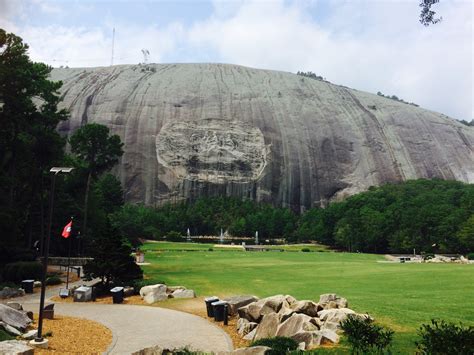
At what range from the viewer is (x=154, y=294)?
2244cm

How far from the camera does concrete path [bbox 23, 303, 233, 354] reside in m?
13.1

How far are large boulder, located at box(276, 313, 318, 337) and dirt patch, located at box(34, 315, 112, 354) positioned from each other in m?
5.08

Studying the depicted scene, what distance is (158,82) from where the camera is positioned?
381ft

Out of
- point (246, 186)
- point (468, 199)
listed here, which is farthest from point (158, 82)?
point (468, 199)

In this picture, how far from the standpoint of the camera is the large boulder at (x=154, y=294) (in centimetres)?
2228

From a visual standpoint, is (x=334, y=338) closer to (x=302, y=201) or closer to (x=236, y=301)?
(x=236, y=301)

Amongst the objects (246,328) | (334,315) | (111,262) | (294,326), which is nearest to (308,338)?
(294,326)

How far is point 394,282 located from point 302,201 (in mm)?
81972

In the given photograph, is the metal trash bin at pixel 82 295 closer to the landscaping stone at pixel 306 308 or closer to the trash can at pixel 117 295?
→ the trash can at pixel 117 295

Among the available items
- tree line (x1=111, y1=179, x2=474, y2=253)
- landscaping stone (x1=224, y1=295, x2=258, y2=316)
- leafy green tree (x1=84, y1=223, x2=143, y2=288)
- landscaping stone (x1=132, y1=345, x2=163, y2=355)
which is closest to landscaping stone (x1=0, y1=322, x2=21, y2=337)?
landscaping stone (x1=132, y1=345, x2=163, y2=355)

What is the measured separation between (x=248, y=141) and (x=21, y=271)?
3205 inches

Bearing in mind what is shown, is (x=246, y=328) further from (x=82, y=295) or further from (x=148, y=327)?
(x=82, y=295)

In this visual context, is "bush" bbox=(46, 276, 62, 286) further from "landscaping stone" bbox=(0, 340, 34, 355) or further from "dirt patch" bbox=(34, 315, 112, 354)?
"landscaping stone" bbox=(0, 340, 34, 355)

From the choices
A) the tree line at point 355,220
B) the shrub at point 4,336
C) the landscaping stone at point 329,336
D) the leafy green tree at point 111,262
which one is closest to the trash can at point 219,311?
the landscaping stone at point 329,336
